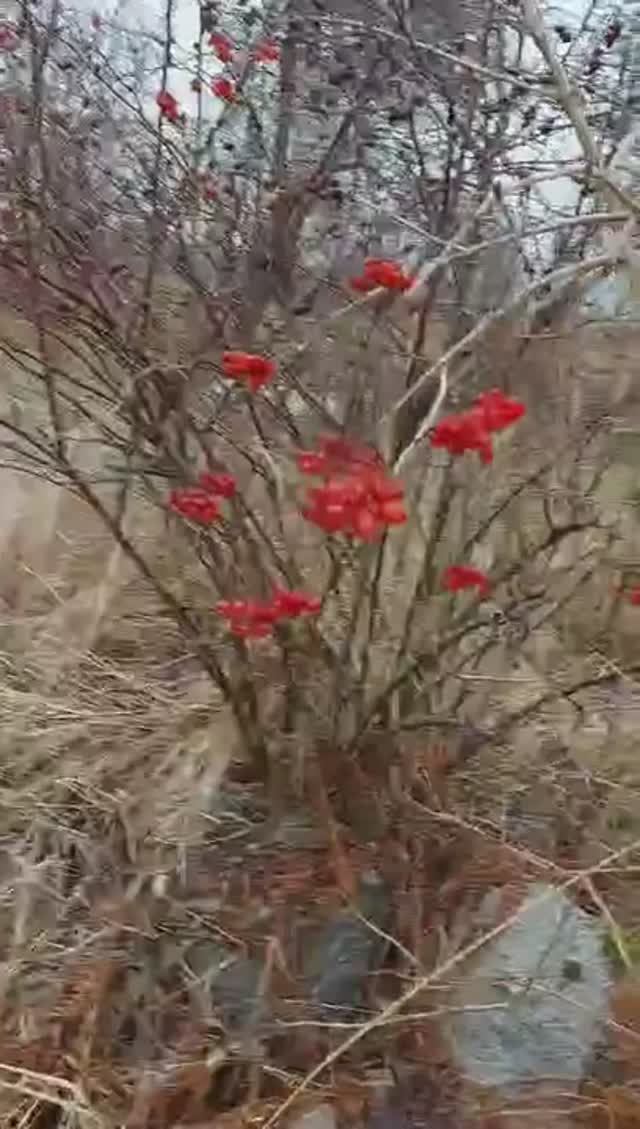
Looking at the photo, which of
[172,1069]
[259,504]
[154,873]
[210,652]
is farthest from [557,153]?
[172,1069]

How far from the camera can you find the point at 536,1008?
2.39m

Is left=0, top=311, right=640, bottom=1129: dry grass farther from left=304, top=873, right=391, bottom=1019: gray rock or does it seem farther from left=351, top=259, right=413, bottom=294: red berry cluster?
left=351, top=259, right=413, bottom=294: red berry cluster

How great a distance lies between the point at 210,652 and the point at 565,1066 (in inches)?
33.6

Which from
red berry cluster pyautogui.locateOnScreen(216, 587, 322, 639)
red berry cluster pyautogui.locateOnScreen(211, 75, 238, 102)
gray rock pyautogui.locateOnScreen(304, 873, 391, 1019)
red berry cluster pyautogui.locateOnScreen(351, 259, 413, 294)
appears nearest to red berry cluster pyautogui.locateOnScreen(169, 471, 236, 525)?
red berry cluster pyautogui.locateOnScreen(216, 587, 322, 639)

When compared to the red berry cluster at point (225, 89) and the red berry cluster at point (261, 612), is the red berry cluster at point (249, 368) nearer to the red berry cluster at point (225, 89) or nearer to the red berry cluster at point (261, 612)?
the red berry cluster at point (261, 612)

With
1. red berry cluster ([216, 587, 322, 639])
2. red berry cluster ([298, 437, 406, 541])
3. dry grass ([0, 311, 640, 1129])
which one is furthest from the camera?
dry grass ([0, 311, 640, 1129])

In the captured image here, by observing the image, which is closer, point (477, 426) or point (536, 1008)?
point (477, 426)

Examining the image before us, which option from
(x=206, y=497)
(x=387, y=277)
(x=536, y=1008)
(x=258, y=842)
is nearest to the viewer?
(x=387, y=277)

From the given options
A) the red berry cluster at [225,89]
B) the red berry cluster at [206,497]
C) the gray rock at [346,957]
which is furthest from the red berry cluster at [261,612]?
the red berry cluster at [225,89]

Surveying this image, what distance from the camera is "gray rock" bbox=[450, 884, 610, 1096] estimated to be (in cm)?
234

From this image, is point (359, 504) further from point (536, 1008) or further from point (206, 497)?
point (536, 1008)

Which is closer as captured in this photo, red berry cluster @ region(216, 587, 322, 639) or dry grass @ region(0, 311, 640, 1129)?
red berry cluster @ region(216, 587, 322, 639)

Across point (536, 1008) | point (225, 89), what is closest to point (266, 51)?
point (225, 89)

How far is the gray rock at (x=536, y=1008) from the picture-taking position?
2.34 m
